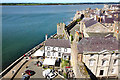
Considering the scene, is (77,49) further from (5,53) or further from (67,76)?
(5,53)

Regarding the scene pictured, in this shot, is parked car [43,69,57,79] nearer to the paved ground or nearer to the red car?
the paved ground

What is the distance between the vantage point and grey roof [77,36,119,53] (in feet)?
69.0

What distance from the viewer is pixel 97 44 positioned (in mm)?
21766

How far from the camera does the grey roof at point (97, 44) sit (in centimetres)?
2104

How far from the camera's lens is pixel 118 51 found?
66.8 ft

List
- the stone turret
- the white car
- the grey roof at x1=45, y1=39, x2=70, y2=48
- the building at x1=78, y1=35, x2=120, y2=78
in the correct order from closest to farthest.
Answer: the building at x1=78, y1=35, x2=120, y2=78
the white car
the grey roof at x1=45, y1=39, x2=70, y2=48
the stone turret

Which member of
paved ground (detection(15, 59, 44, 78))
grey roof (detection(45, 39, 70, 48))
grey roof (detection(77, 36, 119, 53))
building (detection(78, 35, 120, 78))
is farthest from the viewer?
grey roof (detection(45, 39, 70, 48))

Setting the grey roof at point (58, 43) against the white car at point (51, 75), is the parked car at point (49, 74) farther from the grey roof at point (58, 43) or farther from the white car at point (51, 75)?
the grey roof at point (58, 43)

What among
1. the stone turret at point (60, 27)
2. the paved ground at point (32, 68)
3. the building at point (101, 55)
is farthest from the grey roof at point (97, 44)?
the stone turret at point (60, 27)

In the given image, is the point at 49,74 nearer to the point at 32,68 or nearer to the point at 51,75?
the point at 51,75

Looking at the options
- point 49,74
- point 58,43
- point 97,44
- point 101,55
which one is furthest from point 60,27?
point 101,55

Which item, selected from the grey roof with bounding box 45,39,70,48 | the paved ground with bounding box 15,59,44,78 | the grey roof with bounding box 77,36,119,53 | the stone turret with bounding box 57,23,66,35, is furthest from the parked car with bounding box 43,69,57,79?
the stone turret with bounding box 57,23,66,35

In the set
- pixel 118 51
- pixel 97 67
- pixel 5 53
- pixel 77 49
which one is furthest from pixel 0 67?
pixel 118 51

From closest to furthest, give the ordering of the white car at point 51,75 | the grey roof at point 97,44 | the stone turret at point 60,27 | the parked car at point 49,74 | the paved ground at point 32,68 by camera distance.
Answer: the grey roof at point 97,44
the white car at point 51,75
the parked car at point 49,74
the paved ground at point 32,68
the stone turret at point 60,27
